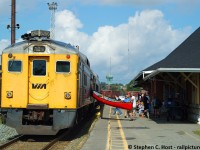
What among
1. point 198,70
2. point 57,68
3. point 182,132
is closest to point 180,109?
point 198,70

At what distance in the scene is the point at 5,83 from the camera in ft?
49.6

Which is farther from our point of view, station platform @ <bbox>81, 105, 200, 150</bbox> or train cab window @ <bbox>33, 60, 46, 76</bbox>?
train cab window @ <bbox>33, 60, 46, 76</bbox>

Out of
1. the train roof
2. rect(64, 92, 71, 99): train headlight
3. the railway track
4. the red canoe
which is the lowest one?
the railway track

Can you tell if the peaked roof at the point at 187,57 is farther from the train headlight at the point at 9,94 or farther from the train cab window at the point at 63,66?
the train headlight at the point at 9,94

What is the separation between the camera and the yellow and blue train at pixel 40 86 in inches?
582

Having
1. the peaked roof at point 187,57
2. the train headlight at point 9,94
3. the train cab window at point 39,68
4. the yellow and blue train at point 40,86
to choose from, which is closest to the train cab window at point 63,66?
the yellow and blue train at point 40,86

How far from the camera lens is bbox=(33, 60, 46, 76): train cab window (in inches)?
595

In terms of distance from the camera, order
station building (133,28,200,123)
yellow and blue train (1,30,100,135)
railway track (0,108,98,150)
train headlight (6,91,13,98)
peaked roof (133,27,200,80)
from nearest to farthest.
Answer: railway track (0,108,98,150) → yellow and blue train (1,30,100,135) → train headlight (6,91,13,98) → station building (133,28,200,123) → peaked roof (133,27,200,80)

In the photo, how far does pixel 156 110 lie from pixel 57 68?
12.8 m

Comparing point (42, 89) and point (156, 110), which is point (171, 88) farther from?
point (42, 89)

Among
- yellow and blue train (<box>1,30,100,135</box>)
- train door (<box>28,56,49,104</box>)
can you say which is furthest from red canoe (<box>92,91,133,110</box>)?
train door (<box>28,56,49,104</box>)

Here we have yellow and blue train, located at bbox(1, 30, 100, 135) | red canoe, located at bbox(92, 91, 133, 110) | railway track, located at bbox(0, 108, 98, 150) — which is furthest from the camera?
red canoe, located at bbox(92, 91, 133, 110)

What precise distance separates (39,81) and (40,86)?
0.18m

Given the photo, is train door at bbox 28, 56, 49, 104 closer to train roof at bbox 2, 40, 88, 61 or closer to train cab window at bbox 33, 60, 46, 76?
train cab window at bbox 33, 60, 46, 76
